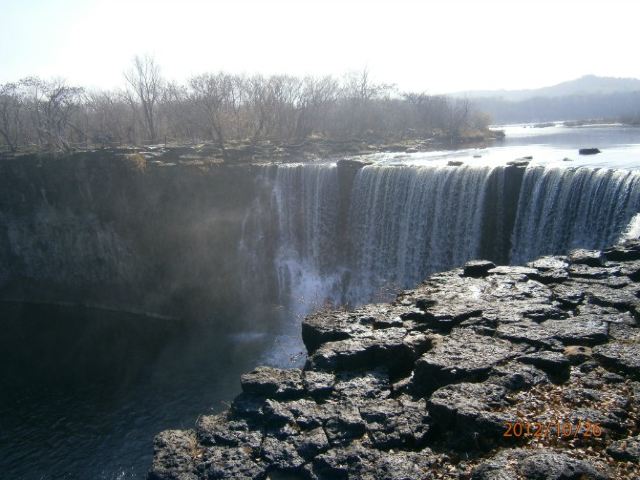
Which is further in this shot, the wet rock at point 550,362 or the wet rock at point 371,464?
the wet rock at point 550,362

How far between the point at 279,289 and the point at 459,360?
23.1 metres

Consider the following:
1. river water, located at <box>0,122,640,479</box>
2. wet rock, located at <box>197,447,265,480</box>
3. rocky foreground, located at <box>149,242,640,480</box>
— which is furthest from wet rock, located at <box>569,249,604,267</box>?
wet rock, located at <box>197,447,265,480</box>

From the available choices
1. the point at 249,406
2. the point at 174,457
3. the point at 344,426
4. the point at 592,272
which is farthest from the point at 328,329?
the point at 592,272

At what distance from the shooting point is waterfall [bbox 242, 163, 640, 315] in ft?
65.8

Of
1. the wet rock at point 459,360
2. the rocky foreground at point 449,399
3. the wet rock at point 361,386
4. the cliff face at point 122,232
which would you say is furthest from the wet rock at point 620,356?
the cliff face at point 122,232

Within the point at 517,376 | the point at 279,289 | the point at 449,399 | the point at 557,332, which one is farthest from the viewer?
the point at 279,289

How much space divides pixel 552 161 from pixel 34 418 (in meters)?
30.2

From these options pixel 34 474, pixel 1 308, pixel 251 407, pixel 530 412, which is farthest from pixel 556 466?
pixel 1 308

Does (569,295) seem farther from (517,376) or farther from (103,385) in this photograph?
(103,385)

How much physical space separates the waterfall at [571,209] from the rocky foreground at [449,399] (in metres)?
7.18

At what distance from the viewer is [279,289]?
32250 mm

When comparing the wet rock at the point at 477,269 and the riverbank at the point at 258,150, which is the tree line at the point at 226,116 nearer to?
the riverbank at the point at 258,150

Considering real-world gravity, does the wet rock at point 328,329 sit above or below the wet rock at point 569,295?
below

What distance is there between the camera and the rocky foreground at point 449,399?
7594 mm
